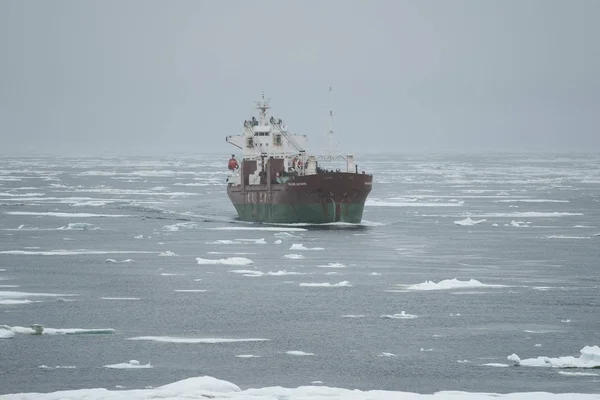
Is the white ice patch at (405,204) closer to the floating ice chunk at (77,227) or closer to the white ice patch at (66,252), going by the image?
the floating ice chunk at (77,227)

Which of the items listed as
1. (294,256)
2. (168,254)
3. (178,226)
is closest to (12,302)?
(168,254)

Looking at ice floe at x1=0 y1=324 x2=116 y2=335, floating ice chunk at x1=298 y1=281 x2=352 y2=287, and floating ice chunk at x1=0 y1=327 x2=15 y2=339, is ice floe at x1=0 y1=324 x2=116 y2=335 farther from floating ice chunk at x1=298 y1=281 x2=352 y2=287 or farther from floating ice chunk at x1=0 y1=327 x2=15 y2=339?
floating ice chunk at x1=298 y1=281 x2=352 y2=287

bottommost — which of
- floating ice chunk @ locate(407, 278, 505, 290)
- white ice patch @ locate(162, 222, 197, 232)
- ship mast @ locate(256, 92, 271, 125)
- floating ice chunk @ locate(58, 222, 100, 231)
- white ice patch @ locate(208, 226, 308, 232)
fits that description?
white ice patch @ locate(208, 226, 308, 232)

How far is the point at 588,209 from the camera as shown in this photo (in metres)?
64.4

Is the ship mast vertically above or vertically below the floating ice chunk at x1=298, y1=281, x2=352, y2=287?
above

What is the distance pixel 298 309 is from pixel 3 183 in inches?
2973

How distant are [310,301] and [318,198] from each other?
2506 cm

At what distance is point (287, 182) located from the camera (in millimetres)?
54469

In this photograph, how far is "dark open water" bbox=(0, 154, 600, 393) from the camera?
68.4 feet

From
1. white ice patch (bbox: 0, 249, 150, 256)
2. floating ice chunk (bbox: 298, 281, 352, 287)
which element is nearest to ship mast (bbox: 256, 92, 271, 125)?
white ice patch (bbox: 0, 249, 150, 256)

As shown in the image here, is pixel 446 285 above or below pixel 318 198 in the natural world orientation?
below

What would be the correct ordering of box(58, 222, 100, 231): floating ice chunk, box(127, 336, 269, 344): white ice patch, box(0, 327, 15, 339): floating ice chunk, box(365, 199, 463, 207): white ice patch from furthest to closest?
box(365, 199, 463, 207): white ice patch, box(58, 222, 100, 231): floating ice chunk, box(0, 327, 15, 339): floating ice chunk, box(127, 336, 269, 344): white ice patch

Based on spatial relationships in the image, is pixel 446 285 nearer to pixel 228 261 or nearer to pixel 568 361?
pixel 228 261

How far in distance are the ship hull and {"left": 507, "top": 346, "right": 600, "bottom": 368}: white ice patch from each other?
3228cm
